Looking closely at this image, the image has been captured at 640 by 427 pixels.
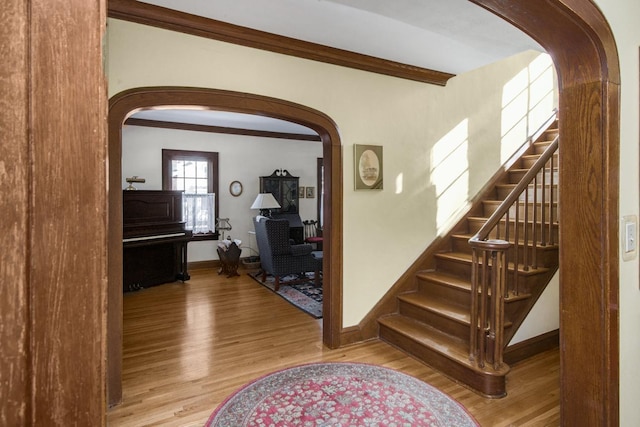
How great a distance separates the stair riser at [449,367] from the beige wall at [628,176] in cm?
107

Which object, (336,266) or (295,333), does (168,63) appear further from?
(295,333)

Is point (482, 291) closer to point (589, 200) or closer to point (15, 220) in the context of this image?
point (589, 200)

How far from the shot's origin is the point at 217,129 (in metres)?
6.68

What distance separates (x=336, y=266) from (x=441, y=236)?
55.3 inches

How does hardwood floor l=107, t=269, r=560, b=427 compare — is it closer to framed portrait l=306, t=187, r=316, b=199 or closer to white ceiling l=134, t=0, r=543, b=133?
white ceiling l=134, t=0, r=543, b=133

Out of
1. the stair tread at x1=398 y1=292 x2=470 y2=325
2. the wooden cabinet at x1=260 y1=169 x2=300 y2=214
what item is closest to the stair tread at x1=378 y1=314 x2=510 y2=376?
the stair tread at x1=398 y1=292 x2=470 y2=325

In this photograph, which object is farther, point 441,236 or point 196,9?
point 441,236

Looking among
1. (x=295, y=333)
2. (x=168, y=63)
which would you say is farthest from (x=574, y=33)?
(x=295, y=333)

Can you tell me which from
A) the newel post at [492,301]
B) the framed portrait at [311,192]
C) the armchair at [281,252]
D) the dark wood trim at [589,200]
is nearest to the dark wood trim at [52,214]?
the dark wood trim at [589,200]

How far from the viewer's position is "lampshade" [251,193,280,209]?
6.57 meters

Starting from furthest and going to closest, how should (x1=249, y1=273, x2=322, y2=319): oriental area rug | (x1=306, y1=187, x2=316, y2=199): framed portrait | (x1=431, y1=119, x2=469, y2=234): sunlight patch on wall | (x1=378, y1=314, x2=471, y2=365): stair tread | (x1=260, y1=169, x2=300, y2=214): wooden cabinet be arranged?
(x1=306, y1=187, x2=316, y2=199): framed portrait
(x1=260, y1=169, x2=300, y2=214): wooden cabinet
(x1=249, y1=273, x2=322, y2=319): oriental area rug
(x1=431, y1=119, x2=469, y2=234): sunlight patch on wall
(x1=378, y1=314, x2=471, y2=365): stair tread

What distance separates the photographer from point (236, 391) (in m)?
2.57

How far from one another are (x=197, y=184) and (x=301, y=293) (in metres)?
3.14

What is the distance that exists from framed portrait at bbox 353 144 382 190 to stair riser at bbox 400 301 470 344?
49.6 inches
